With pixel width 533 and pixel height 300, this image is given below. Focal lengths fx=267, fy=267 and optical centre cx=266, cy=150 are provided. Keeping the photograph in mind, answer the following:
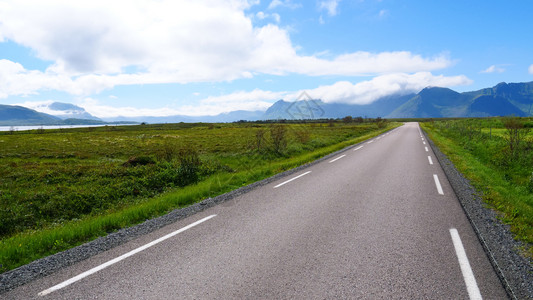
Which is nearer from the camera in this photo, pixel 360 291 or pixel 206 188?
pixel 360 291

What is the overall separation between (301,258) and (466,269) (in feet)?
7.75

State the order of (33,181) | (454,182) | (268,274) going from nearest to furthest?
(268,274)
(454,182)
(33,181)

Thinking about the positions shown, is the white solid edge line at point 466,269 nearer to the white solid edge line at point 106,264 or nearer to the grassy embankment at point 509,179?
the grassy embankment at point 509,179

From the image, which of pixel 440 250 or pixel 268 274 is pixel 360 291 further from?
pixel 440 250

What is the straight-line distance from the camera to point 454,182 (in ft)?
30.2

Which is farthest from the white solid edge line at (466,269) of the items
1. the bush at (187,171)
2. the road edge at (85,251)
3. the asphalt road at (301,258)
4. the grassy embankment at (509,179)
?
the bush at (187,171)

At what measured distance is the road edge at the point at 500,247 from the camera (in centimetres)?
344

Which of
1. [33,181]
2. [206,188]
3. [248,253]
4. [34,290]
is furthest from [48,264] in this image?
[33,181]

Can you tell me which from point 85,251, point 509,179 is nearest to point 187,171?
point 85,251

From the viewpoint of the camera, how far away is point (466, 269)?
3854mm

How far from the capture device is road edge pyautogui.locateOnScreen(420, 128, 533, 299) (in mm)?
3443

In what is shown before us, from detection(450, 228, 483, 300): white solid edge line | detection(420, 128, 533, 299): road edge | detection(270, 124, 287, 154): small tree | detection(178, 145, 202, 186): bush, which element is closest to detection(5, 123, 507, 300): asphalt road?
detection(450, 228, 483, 300): white solid edge line

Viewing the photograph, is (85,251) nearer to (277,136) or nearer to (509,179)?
(509,179)

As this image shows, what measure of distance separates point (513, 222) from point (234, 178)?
858 cm
